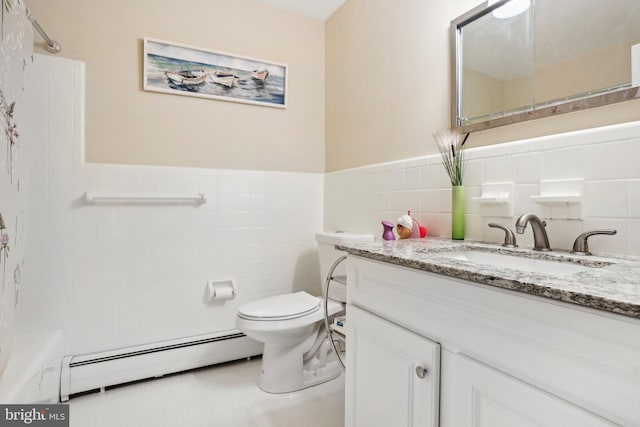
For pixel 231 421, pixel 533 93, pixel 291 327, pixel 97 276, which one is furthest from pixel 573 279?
pixel 97 276

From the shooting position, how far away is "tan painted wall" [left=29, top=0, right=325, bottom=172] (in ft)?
5.98

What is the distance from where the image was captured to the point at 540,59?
1186 millimetres

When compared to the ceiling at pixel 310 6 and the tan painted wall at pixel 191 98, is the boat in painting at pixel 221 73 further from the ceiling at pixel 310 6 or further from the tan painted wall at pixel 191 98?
the ceiling at pixel 310 6

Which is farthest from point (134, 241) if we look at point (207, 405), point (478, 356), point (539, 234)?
point (539, 234)

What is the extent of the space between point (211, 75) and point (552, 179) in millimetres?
1900

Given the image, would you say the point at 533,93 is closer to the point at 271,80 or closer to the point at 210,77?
the point at 271,80

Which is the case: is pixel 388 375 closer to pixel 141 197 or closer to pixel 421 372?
pixel 421 372

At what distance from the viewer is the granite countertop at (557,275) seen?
54 cm

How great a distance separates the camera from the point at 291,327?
5.52 ft

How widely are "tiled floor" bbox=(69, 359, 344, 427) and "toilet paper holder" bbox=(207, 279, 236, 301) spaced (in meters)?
0.44

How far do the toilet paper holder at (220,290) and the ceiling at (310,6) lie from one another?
1.88 m

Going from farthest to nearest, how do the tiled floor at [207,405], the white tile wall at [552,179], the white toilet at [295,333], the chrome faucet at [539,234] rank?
the white toilet at [295,333] < the tiled floor at [207,405] < the chrome faucet at [539,234] < the white tile wall at [552,179]

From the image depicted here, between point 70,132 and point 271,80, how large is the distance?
121 cm

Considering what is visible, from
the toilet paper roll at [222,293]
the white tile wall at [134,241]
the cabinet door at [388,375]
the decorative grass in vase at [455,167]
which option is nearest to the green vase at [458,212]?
the decorative grass in vase at [455,167]
